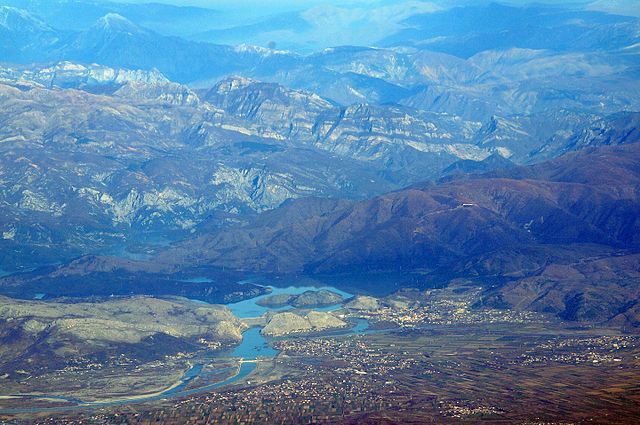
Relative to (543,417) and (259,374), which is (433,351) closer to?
(259,374)

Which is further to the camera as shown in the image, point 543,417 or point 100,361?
point 100,361

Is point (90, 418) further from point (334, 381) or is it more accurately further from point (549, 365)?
point (549, 365)

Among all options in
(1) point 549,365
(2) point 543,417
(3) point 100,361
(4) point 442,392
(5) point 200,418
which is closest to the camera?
(2) point 543,417

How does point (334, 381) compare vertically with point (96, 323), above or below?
below

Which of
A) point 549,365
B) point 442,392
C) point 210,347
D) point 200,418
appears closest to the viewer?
point 200,418

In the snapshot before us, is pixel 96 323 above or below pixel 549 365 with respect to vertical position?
above

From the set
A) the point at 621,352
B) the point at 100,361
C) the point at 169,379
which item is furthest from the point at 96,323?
the point at 621,352

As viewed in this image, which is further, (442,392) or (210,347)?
(210,347)

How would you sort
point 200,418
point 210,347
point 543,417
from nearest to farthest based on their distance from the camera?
point 543,417 < point 200,418 < point 210,347

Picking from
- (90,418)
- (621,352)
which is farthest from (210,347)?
(621,352)
